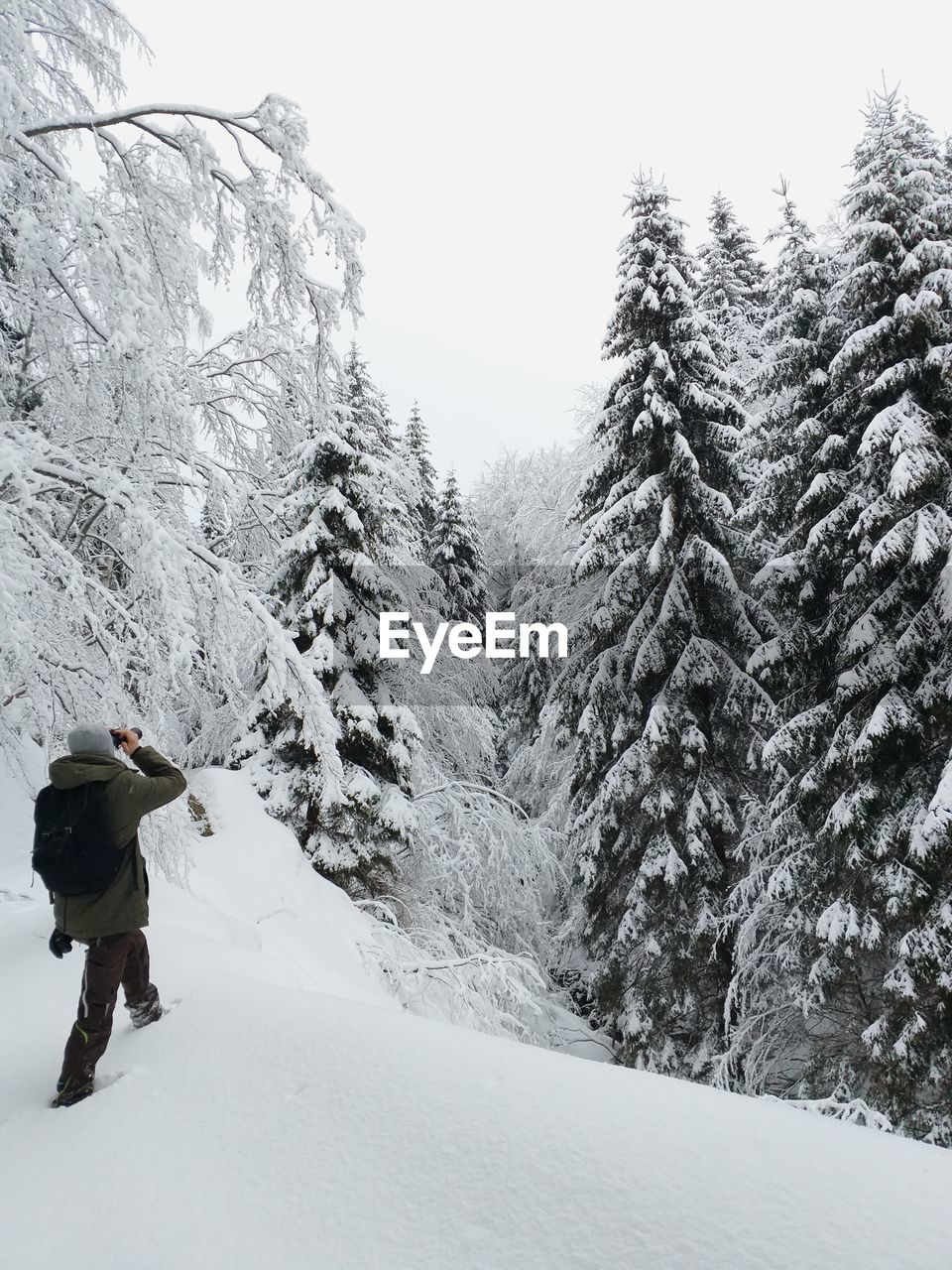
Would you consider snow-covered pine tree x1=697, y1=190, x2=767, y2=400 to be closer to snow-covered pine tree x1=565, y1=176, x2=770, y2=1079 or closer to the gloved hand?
snow-covered pine tree x1=565, y1=176, x2=770, y2=1079

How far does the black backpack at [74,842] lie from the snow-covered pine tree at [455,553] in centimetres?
1755

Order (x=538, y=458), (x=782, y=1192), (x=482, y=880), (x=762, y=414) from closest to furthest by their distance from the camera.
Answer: (x=782, y=1192)
(x=762, y=414)
(x=482, y=880)
(x=538, y=458)

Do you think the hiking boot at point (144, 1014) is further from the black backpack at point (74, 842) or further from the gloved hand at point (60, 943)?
the black backpack at point (74, 842)

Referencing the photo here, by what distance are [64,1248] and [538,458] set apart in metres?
30.2

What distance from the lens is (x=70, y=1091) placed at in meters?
2.99

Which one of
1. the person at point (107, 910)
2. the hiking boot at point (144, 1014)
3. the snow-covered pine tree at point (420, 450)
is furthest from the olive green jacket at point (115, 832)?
the snow-covered pine tree at point (420, 450)

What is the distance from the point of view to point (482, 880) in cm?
1200

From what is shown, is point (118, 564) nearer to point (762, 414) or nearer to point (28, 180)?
point (28, 180)

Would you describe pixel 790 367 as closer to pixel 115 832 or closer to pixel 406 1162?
pixel 115 832

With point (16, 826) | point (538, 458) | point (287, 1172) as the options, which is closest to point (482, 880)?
point (16, 826)

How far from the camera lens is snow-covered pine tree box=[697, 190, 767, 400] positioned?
15383 millimetres

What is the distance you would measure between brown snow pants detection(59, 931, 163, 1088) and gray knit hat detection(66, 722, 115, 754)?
84cm

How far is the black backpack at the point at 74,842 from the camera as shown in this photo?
3.15 m

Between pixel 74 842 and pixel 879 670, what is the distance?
7.60 metres
